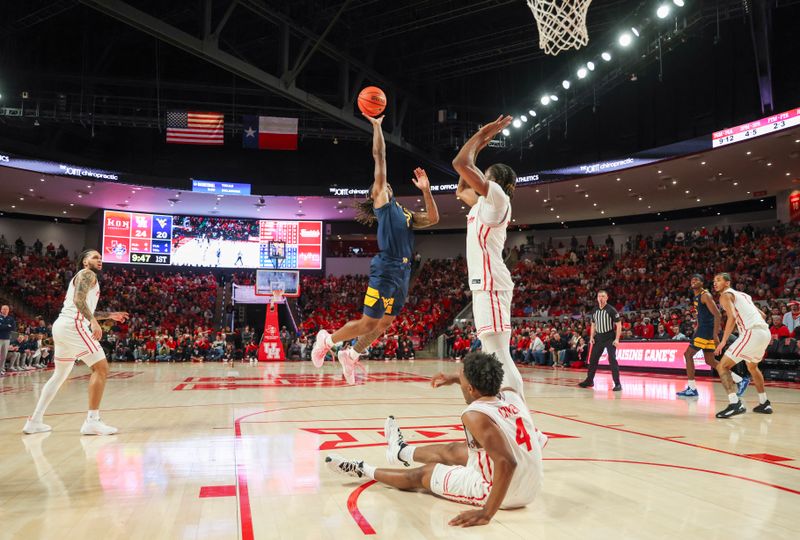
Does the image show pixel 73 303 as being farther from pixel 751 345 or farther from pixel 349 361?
pixel 751 345

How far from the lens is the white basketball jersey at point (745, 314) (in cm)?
796

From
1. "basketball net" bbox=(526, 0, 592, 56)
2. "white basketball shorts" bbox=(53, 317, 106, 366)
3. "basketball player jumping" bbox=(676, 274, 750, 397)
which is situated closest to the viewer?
"white basketball shorts" bbox=(53, 317, 106, 366)

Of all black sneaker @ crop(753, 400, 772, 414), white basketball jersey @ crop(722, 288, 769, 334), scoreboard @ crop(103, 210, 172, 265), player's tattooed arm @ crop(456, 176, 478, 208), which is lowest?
black sneaker @ crop(753, 400, 772, 414)

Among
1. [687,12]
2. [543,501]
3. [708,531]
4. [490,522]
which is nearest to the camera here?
[708,531]

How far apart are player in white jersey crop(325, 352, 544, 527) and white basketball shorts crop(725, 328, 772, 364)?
18.6 feet

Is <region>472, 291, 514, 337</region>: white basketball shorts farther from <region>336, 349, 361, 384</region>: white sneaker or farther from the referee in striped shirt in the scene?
the referee in striped shirt

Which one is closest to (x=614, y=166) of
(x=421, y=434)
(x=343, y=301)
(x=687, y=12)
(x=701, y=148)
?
(x=701, y=148)

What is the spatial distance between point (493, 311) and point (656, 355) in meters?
13.6

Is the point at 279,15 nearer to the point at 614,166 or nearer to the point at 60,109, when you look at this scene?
the point at 60,109

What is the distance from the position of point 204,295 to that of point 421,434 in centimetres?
2574

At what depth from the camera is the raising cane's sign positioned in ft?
49.7

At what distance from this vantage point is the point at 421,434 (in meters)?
6.06

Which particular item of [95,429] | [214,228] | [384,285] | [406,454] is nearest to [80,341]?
[95,429]

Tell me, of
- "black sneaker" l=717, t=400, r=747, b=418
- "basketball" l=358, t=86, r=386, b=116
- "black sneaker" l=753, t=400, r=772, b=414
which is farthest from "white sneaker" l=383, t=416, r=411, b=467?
"black sneaker" l=753, t=400, r=772, b=414
